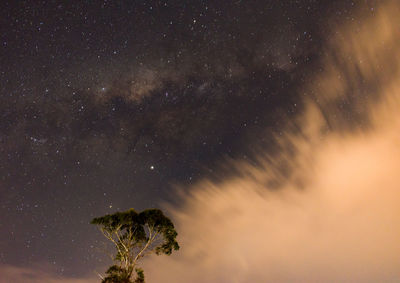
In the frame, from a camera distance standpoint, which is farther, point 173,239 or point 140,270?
point 173,239

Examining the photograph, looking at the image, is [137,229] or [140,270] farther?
[137,229]

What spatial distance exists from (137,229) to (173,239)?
4.26m

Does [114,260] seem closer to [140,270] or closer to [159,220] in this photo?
[140,270]

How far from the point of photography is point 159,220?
39062 mm

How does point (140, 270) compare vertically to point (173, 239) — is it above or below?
below

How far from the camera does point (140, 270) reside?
35969 mm

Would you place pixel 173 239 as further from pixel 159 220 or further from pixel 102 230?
pixel 102 230

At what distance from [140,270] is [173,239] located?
17.4ft

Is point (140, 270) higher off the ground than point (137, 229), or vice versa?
point (137, 229)

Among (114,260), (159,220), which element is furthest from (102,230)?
(159,220)

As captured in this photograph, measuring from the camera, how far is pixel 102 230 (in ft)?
128

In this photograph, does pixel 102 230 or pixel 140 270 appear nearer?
pixel 140 270

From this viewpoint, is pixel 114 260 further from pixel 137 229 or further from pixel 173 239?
pixel 173 239

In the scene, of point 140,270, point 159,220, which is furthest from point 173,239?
point 140,270
